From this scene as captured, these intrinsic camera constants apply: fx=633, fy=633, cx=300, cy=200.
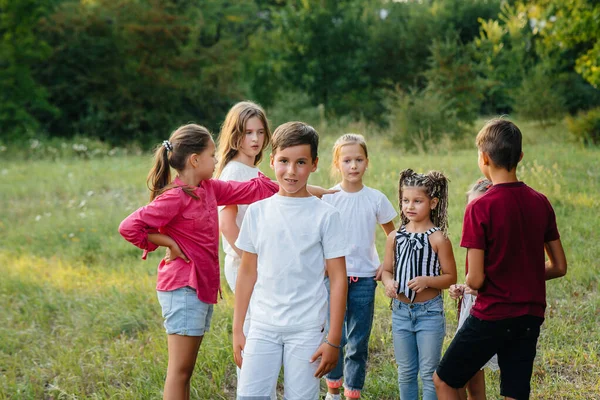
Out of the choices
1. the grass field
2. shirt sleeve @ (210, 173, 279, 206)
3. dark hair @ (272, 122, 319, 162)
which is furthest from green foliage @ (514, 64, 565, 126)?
dark hair @ (272, 122, 319, 162)

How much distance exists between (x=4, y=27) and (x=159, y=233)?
2199 cm

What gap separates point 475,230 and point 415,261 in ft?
1.96

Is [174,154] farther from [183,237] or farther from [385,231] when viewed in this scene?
[385,231]

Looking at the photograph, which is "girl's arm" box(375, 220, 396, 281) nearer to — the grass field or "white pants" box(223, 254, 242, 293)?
"white pants" box(223, 254, 242, 293)

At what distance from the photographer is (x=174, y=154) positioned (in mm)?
3480

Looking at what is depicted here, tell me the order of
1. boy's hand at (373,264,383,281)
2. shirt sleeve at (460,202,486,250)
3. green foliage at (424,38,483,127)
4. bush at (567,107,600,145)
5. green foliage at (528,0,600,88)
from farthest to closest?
green foliage at (424,38,483,127), bush at (567,107,600,145), green foliage at (528,0,600,88), boy's hand at (373,264,383,281), shirt sleeve at (460,202,486,250)

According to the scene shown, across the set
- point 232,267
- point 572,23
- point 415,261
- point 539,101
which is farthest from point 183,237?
point 539,101

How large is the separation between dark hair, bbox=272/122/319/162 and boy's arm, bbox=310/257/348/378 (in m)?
0.56

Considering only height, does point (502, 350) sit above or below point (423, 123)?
below

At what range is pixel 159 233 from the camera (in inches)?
133

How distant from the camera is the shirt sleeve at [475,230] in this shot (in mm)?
2887

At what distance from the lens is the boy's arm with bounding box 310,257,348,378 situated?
2.79m

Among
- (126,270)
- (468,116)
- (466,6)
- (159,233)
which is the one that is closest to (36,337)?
(126,270)

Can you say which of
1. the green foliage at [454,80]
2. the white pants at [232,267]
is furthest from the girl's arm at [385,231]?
the green foliage at [454,80]
